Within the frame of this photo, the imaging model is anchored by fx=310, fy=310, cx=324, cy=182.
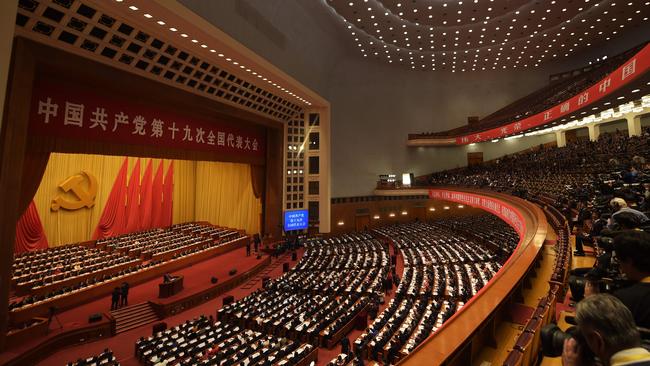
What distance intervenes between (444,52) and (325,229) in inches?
569

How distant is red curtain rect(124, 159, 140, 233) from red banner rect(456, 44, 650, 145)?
68.3 ft

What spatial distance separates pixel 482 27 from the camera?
1733cm

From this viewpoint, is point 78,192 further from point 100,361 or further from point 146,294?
point 100,361

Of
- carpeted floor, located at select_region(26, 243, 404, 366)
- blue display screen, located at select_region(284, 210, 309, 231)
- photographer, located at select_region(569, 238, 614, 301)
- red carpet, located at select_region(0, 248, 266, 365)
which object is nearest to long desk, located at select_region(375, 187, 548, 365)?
photographer, located at select_region(569, 238, 614, 301)

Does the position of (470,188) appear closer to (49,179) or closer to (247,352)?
(247,352)

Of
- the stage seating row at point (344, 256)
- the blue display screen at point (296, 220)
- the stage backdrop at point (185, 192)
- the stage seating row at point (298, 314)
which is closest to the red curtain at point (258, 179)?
the stage backdrop at point (185, 192)

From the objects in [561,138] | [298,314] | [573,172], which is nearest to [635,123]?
[561,138]

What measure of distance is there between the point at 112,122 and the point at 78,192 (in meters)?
6.47

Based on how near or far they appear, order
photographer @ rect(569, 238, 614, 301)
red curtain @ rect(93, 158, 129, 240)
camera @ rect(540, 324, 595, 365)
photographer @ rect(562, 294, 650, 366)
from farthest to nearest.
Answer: red curtain @ rect(93, 158, 129, 240) < photographer @ rect(569, 238, 614, 301) < camera @ rect(540, 324, 595, 365) < photographer @ rect(562, 294, 650, 366)

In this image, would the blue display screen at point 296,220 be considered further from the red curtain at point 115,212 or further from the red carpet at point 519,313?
the red carpet at point 519,313

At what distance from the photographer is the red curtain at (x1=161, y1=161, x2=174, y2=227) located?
61.6 feet

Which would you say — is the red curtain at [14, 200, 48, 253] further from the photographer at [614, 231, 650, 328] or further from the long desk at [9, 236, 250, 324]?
the photographer at [614, 231, 650, 328]

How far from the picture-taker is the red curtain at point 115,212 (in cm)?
1572

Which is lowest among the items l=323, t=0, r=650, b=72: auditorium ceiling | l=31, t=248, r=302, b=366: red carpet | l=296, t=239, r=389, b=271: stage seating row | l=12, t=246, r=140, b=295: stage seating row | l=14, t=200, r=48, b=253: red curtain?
l=31, t=248, r=302, b=366: red carpet
